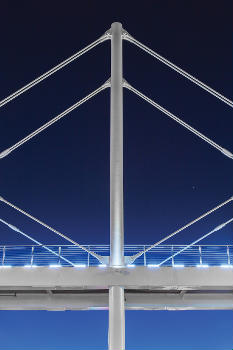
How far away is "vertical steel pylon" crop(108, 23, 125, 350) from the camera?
1259 cm

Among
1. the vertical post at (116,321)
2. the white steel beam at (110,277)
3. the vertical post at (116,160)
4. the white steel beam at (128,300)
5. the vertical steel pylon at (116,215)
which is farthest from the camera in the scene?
the white steel beam at (128,300)

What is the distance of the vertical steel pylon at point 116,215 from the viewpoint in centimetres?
1259

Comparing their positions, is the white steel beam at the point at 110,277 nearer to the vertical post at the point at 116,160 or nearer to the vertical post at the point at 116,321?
the vertical post at the point at 116,321

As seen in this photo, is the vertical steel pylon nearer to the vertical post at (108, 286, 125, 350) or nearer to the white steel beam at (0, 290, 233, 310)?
the vertical post at (108, 286, 125, 350)

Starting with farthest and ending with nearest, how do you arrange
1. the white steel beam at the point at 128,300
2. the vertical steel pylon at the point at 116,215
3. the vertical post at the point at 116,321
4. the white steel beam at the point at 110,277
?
1. the white steel beam at the point at 128,300
2. the white steel beam at the point at 110,277
3. the vertical steel pylon at the point at 116,215
4. the vertical post at the point at 116,321

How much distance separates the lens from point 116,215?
13344 mm

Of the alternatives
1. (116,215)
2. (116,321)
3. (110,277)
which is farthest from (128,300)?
(116,215)

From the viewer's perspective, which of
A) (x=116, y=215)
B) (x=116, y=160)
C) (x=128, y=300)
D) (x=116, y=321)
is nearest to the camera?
(x=116, y=321)

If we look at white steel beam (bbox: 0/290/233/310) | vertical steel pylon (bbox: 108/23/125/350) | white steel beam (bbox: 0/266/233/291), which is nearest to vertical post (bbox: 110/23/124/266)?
Answer: vertical steel pylon (bbox: 108/23/125/350)

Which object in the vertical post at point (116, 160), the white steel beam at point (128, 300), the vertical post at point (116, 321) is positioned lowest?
the vertical post at point (116, 321)

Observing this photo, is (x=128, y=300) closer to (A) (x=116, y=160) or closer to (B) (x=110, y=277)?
(B) (x=110, y=277)

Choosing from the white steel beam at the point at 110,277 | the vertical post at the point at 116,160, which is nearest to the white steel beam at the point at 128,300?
the white steel beam at the point at 110,277

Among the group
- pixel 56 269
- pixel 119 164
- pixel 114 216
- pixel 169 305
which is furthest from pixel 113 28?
pixel 169 305

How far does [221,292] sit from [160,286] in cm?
305
